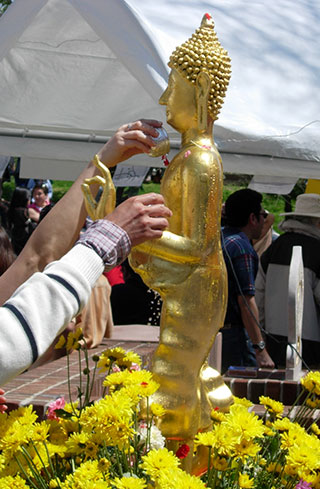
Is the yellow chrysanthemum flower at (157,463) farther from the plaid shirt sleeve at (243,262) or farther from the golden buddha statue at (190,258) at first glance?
the plaid shirt sleeve at (243,262)

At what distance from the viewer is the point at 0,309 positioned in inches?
44.6

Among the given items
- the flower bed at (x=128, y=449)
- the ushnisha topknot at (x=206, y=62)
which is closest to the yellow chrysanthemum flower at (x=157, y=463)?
the flower bed at (x=128, y=449)

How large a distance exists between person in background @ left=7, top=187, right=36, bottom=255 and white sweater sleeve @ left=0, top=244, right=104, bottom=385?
6.70 meters

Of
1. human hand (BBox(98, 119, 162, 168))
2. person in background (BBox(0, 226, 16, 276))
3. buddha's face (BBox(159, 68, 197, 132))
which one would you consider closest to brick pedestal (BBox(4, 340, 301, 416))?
person in background (BBox(0, 226, 16, 276))

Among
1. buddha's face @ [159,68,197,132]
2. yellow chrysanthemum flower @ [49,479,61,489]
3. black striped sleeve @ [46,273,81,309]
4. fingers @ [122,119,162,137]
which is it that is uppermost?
buddha's face @ [159,68,197,132]

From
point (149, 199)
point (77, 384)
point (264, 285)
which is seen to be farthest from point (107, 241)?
point (264, 285)

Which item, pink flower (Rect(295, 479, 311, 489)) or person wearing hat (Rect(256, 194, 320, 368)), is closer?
pink flower (Rect(295, 479, 311, 489))

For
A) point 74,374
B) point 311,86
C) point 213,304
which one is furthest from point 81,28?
point 213,304

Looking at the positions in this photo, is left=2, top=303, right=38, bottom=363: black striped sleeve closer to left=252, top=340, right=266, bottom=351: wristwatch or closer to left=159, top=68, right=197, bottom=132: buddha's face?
left=159, top=68, right=197, bottom=132: buddha's face

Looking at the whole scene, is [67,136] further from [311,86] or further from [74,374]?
[74,374]

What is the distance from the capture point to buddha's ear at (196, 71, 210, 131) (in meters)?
1.71

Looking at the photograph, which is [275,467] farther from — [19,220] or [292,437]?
[19,220]

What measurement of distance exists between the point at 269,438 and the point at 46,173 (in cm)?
371

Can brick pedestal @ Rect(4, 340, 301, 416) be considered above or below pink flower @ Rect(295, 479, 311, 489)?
below
